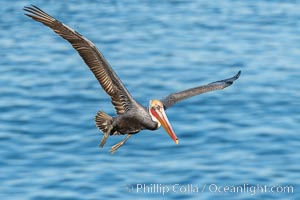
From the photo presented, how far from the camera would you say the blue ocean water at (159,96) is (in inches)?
684

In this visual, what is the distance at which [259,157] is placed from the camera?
1820cm

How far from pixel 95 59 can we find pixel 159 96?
7.67 meters

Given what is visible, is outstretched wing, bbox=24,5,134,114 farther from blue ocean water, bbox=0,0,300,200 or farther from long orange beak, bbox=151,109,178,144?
blue ocean water, bbox=0,0,300,200

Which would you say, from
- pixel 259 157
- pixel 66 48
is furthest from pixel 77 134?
pixel 66 48

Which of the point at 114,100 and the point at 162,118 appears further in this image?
the point at 114,100

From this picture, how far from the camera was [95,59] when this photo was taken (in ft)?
42.9

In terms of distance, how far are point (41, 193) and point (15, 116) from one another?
3.46 m

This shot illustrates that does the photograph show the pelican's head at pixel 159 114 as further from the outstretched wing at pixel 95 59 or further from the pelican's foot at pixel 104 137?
the pelican's foot at pixel 104 137

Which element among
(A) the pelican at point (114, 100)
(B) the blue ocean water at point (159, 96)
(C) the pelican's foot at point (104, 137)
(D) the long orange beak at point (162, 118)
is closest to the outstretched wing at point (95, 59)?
(A) the pelican at point (114, 100)

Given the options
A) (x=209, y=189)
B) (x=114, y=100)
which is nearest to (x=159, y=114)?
(x=114, y=100)

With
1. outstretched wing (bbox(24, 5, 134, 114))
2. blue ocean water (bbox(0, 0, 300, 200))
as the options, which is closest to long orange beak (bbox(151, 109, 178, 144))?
outstretched wing (bbox(24, 5, 134, 114))

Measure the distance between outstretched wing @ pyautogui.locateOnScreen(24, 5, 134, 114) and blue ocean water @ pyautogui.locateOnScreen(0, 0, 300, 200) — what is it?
12.9 ft

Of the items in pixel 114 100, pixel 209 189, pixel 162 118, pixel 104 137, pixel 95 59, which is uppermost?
pixel 95 59

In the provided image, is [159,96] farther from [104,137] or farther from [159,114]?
[159,114]
